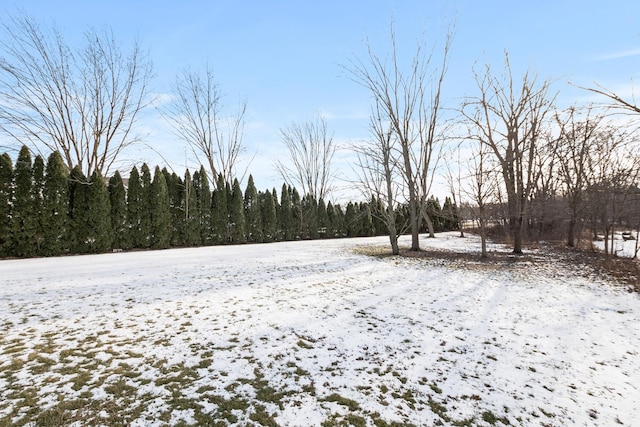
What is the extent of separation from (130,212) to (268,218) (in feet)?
28.6

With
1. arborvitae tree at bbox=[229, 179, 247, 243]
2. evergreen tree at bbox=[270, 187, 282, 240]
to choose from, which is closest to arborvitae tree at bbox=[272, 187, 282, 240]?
evergreen tree at bbox=[270, 187, 282, 240]

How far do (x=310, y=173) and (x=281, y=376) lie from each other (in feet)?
88.8

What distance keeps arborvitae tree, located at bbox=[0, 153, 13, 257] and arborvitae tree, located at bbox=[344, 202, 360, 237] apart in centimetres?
2008

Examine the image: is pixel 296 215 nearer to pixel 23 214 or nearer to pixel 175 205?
pixel 175 205

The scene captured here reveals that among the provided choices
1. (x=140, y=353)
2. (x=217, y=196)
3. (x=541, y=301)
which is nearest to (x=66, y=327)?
(x=140, y=353)

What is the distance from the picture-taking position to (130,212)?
13.9 meters

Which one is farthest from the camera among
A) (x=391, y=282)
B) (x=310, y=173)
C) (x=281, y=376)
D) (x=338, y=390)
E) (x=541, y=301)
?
(x=310, y=173)

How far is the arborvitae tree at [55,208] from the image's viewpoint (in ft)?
36.9

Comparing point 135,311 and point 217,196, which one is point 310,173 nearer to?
point 217,196

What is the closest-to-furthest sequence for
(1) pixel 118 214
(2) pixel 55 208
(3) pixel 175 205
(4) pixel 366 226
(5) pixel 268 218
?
(2) pixel 55 208 < (1) pixel 118 214 < (3) pixel 175 205 < (5) pixel 268 218 < (4) pixel 366 226

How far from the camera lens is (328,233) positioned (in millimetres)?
23703

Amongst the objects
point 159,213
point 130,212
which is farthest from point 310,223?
point 130,212

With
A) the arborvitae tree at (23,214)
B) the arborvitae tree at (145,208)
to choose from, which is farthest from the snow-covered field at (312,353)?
the arborvitae tree at (145,208)

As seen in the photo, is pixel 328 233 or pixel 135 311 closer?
pixel 135 311
